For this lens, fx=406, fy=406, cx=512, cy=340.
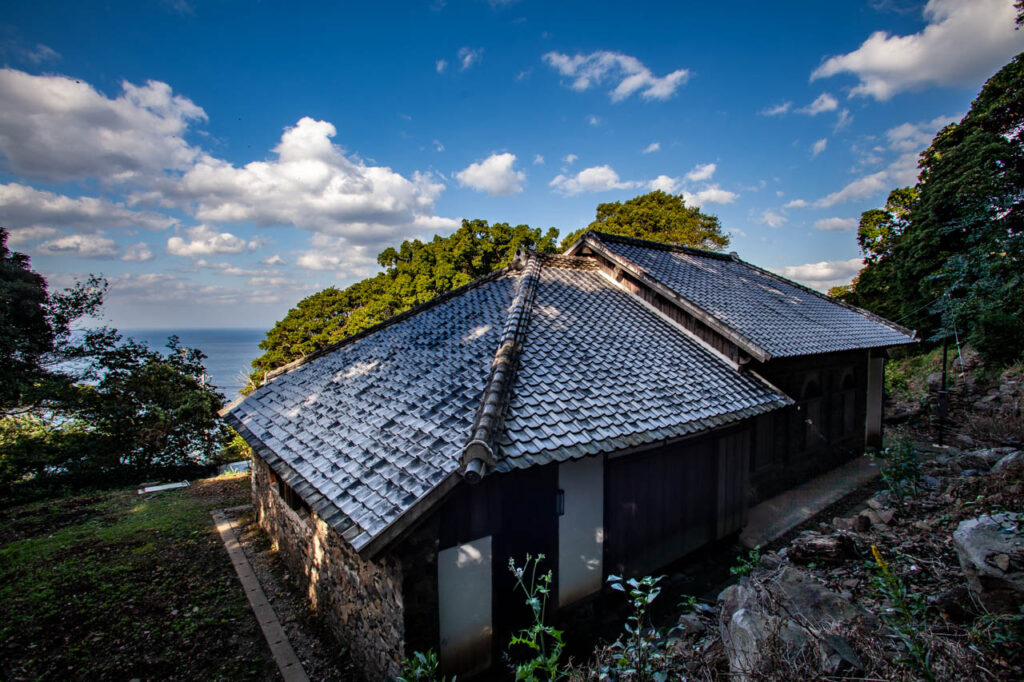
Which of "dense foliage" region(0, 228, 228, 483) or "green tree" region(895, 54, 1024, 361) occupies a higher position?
"green tree" region(895, 54, 1024, 361)

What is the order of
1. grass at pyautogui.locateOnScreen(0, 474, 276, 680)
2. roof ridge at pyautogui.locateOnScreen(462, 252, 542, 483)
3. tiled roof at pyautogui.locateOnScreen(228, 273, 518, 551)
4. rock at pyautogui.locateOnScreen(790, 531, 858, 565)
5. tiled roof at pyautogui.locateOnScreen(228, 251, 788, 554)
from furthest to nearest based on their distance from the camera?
1. grass at pyautogui.locateOnScreen(0, 474, 276, 680)
2. rock at pyautogui.locateOnScreen(790, 531, 858, 565)
3. tiled roof at pyautogui.locateOnScreen(228, 251, 788, 554)
4. tiled roof at pyautogui.locateOnScreen(228, 273, 518, 551)
5. roof ridge at pyautogui.locateOnScreen(462, 252, 542, 483)

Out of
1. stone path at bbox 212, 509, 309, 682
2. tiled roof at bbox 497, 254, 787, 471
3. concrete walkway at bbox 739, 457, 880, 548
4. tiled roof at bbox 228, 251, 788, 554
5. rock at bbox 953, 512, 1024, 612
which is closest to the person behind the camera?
rock at bbox 953, 512, 1024, 612

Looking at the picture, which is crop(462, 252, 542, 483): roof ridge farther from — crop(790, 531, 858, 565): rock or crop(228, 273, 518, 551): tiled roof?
crop(790, 531, 858, 565): rock

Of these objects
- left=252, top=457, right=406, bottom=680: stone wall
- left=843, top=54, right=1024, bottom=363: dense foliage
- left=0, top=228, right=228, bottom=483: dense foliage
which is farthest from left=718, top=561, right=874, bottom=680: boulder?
left=0, top=228, right=228, bottom=483: dense foliage

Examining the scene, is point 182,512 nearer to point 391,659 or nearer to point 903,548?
point 391,659

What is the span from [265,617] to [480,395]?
4977 mm

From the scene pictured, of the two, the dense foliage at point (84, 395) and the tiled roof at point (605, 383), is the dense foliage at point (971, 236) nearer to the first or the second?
Result: the tiled roof at point (605, 383)

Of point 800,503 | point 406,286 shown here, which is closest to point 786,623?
point 800,503

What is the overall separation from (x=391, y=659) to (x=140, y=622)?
469cm

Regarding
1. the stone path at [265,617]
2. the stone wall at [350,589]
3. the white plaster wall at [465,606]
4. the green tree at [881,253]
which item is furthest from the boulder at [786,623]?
the green tree at [881,253]

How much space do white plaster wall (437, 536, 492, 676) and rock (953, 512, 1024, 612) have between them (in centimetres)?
437

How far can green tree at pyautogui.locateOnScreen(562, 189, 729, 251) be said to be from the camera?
92.5 ft

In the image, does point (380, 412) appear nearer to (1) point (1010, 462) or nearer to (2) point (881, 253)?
(1) point (1010, 462)

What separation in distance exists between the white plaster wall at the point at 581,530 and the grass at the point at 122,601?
4.01 metres
